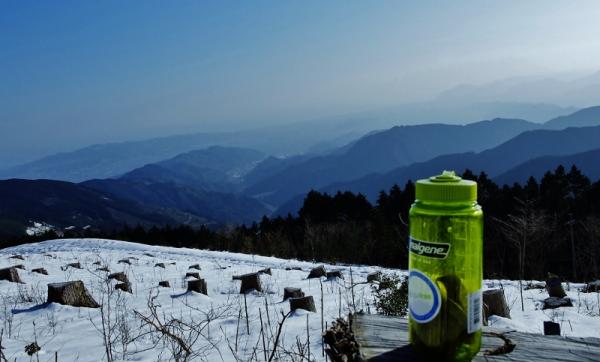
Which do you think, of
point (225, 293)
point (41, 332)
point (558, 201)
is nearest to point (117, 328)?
point (41, 332)

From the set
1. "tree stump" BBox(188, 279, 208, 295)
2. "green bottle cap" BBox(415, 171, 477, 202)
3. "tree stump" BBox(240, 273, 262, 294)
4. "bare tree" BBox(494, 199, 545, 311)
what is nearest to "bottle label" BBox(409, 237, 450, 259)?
"green bottle cap" BBox(415, 171, 477, 202)

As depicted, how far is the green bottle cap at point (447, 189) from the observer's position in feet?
5.52

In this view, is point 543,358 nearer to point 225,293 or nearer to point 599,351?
point 599,351

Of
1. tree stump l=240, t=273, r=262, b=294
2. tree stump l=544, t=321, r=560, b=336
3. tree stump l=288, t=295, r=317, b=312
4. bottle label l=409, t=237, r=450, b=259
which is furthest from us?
tree stump l=240, t=273, r=262, b=294

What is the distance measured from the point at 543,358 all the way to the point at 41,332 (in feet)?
17.4

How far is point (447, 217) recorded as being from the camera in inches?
66.6

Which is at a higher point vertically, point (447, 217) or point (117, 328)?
point (447, 217)

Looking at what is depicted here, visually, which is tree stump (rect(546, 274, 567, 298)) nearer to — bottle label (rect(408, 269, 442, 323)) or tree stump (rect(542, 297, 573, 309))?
tree stump (rect(542, 297, 573, 309))

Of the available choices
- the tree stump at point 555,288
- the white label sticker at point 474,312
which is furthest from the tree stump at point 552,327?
the tree stump at point 555,288

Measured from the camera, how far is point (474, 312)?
1742 mm

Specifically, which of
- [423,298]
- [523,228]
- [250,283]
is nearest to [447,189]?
[423,298]

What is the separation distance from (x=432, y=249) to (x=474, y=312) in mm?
302

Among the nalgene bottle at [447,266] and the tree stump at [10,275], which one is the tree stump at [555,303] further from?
the tree stump at [10,275]

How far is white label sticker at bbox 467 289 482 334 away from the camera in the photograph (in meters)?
1.73
